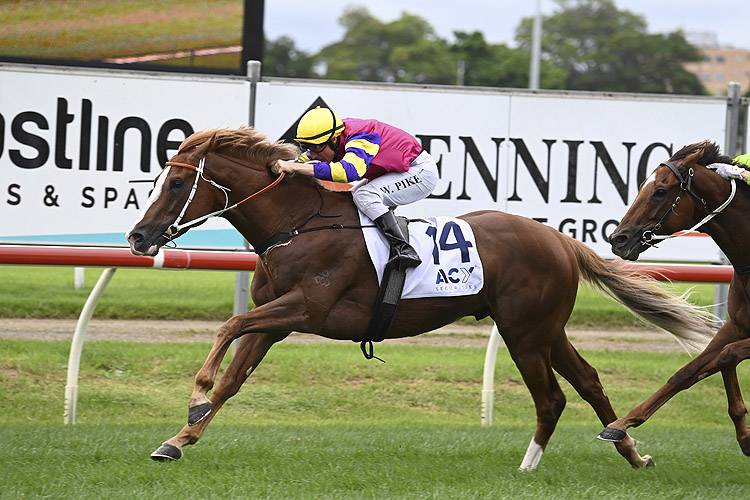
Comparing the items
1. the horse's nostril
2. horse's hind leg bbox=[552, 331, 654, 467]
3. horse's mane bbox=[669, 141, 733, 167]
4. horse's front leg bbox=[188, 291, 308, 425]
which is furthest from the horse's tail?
horse's front leg bbox=[188, 291, 308, 425]

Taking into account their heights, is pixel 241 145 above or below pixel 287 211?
above

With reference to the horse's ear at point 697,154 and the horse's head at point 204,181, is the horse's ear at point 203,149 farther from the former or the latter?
the horse's ear at point 697,154

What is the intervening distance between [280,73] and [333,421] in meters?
61.9

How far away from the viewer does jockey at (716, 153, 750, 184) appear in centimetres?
539

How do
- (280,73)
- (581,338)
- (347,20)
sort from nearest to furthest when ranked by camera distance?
1. (581,338)
2. (280,73)
3. (347,20)

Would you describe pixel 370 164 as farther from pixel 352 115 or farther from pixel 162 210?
pixel 352 115

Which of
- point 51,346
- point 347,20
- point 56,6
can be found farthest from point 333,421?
point 347,20

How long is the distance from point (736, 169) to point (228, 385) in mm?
2961

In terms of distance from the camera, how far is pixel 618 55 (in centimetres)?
6444

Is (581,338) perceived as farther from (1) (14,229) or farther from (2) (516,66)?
(2) (516,66)

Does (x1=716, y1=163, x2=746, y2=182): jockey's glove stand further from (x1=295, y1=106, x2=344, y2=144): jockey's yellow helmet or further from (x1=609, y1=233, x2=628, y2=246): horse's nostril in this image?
(x1=295, y1=106, x2=344, y2=144): jockey's yellow helmet

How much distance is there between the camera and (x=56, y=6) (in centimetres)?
876

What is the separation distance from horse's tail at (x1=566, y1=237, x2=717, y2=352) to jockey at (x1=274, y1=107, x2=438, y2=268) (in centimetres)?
115

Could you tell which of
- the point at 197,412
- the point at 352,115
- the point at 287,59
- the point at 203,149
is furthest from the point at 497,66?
the point at 197,412
